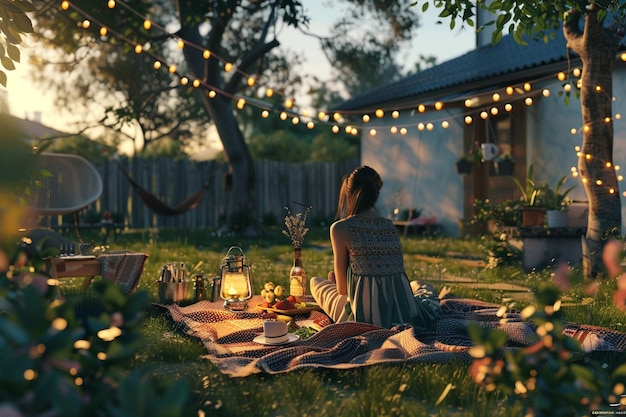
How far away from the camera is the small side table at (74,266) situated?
577 cm

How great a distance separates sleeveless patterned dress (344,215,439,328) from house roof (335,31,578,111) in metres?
6.81

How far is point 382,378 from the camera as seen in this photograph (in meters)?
3.68

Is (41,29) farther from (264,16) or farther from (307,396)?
(307,396)

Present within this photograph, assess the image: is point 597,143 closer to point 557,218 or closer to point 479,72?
point 557,218

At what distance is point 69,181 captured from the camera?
11.4m

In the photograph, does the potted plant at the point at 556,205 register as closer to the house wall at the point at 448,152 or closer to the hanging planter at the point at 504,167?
the house wall at the point at 448,152

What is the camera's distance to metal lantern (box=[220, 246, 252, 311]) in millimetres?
5562

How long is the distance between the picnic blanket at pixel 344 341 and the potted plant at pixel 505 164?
665 cm

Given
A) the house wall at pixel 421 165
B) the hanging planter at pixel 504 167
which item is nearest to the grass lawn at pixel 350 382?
the hanging planter at pixel 504 167

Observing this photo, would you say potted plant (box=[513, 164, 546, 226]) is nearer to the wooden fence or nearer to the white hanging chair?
the white hanging chair

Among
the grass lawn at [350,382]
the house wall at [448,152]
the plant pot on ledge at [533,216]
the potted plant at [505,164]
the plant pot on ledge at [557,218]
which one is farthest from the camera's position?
the potted plant at [505,164]

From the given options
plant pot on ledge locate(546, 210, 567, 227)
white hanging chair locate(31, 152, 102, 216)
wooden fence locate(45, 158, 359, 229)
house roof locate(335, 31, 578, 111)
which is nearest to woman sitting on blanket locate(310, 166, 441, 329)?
plant pot on ledge locate(546, 210, 567, 227)

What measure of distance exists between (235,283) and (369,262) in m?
1.30

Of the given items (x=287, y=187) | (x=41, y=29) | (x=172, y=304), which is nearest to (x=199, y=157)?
(x=287, y=187)
